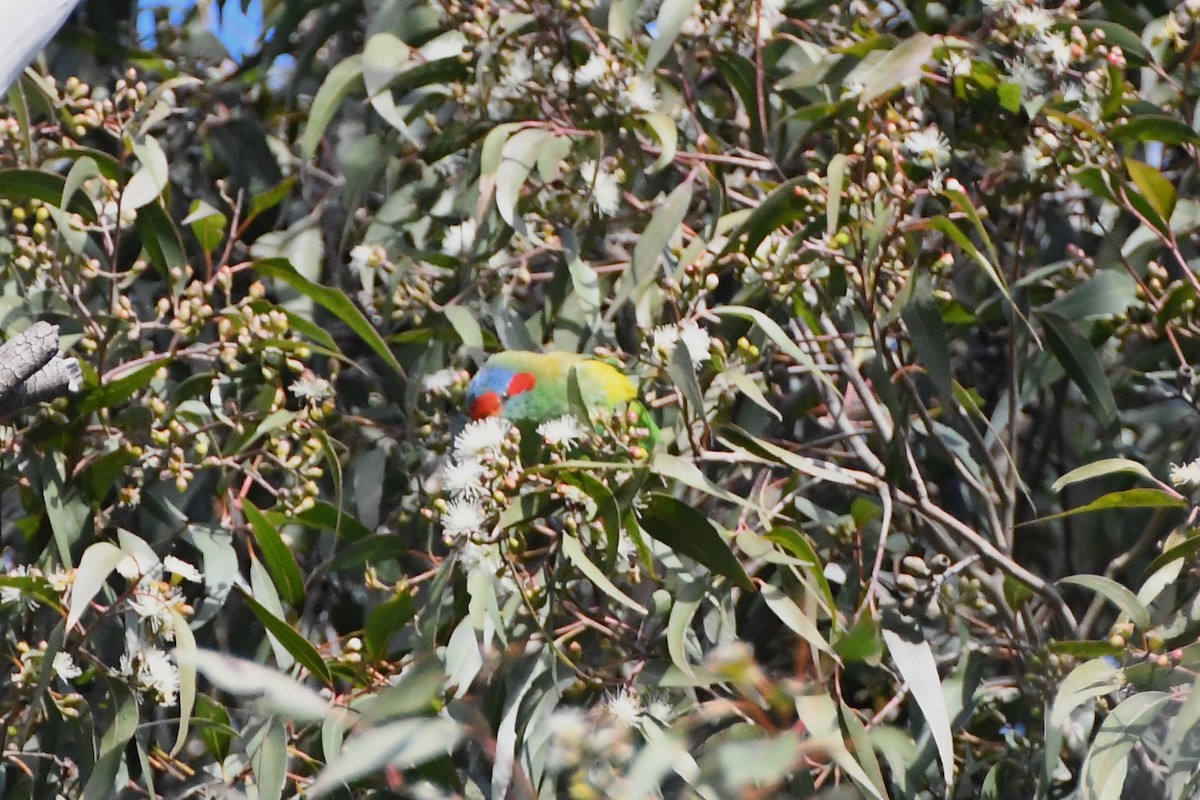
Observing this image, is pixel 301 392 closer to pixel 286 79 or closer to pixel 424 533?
pixel 424 533

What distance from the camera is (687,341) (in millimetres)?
2031

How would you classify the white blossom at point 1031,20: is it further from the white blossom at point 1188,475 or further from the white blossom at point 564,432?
the white blossom at point 564,432

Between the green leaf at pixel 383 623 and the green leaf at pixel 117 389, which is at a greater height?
the green leaf at pixel 117 389

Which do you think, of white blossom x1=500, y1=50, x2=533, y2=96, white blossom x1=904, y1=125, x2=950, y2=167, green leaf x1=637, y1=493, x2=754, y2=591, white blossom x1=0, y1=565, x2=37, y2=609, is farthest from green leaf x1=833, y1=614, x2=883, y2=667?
white blossom x1=0, y1=565, x2=37, y2=609

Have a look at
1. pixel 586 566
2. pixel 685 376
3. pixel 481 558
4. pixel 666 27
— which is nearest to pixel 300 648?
pixel 481 558

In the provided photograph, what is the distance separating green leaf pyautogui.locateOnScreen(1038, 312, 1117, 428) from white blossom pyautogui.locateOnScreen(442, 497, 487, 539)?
3.17ft

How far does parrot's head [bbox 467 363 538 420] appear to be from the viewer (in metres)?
2.70

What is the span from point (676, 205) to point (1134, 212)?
27.4 inches

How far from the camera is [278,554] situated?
92.6 inches

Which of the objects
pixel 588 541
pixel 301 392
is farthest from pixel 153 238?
pixel 588 541

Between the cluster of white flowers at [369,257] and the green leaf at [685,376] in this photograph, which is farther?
the cluster of white flowers at [369,257]

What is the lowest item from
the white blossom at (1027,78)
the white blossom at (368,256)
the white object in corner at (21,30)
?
the white blossom at (368,256)

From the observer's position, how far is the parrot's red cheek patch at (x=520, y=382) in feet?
9.05

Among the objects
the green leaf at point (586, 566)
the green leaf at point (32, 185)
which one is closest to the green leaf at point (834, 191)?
the green leaf at point (586, 566)
